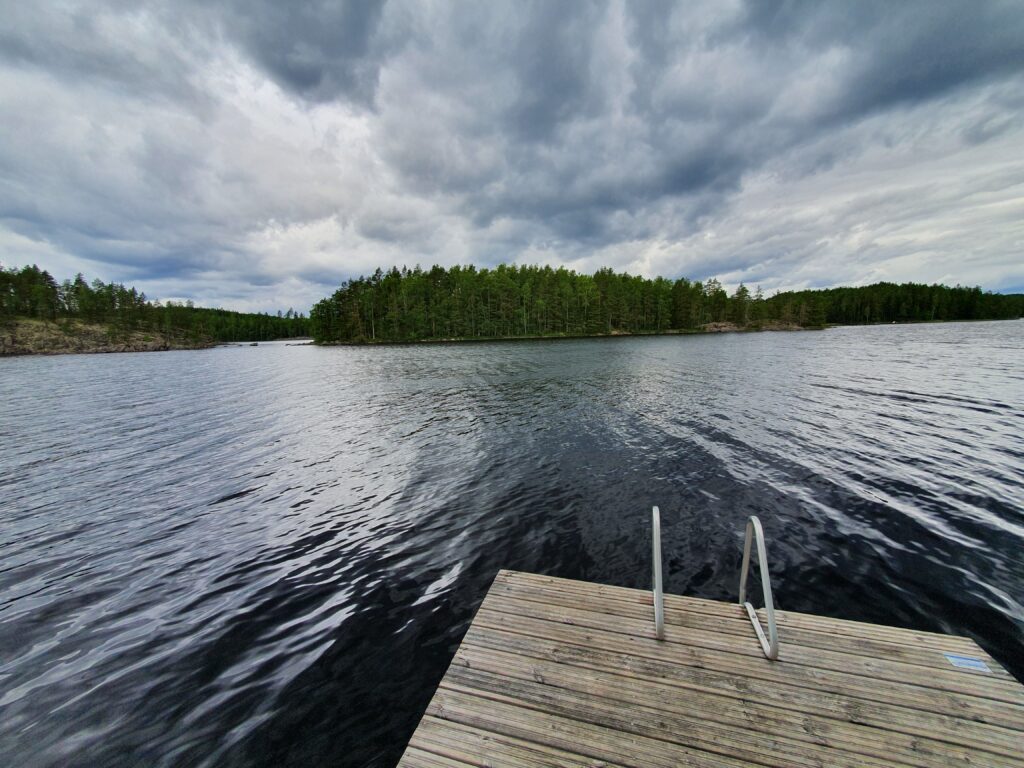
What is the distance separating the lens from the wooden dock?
11.6 ft

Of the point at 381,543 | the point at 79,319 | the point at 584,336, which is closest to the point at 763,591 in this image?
the point at 381,543

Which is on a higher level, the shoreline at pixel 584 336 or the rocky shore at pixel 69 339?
the rocky shore at pixel 69 339

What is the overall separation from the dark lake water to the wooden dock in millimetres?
2079

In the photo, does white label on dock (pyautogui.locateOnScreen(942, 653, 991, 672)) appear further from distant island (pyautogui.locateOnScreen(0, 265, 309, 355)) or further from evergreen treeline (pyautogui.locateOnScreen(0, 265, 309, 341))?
evergreen treeline (pyautogui.locateOnScreen(0, 265, 309, 341))

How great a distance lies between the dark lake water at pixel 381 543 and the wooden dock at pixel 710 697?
2079mm

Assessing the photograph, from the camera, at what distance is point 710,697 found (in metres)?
4.07

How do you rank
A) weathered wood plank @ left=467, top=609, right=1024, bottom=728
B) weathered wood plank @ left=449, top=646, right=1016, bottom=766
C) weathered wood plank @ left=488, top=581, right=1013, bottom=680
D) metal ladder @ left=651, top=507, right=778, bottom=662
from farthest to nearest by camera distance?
1. weathered wood plank @ left=488, top=581, right=1013, bottom=680
2. metal ladder @ left=651, top=507, right=778, bottom=662
3. weathered wood plank @ left=467, top=609, right=1024, bottom=728
4. weathered wood plank @ left=449, top=646, right=1016, bottom=766

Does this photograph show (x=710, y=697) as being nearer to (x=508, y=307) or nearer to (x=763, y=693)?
(x=763, y=693)

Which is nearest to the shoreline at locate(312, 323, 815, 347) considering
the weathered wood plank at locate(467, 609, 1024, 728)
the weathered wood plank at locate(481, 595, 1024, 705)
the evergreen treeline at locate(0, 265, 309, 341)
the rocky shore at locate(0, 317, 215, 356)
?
the rocky shore at locate(0, 317, 215, 356)

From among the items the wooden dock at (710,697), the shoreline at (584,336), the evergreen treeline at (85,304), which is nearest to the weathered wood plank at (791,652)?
the wooden dock at (710,697)

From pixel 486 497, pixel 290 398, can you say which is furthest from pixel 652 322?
pixel 486 497

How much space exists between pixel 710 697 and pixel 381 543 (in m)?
8.11

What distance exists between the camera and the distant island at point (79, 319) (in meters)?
128

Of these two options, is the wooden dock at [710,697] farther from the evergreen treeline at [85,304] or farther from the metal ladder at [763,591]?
the evergreen treeline at [85,304]
